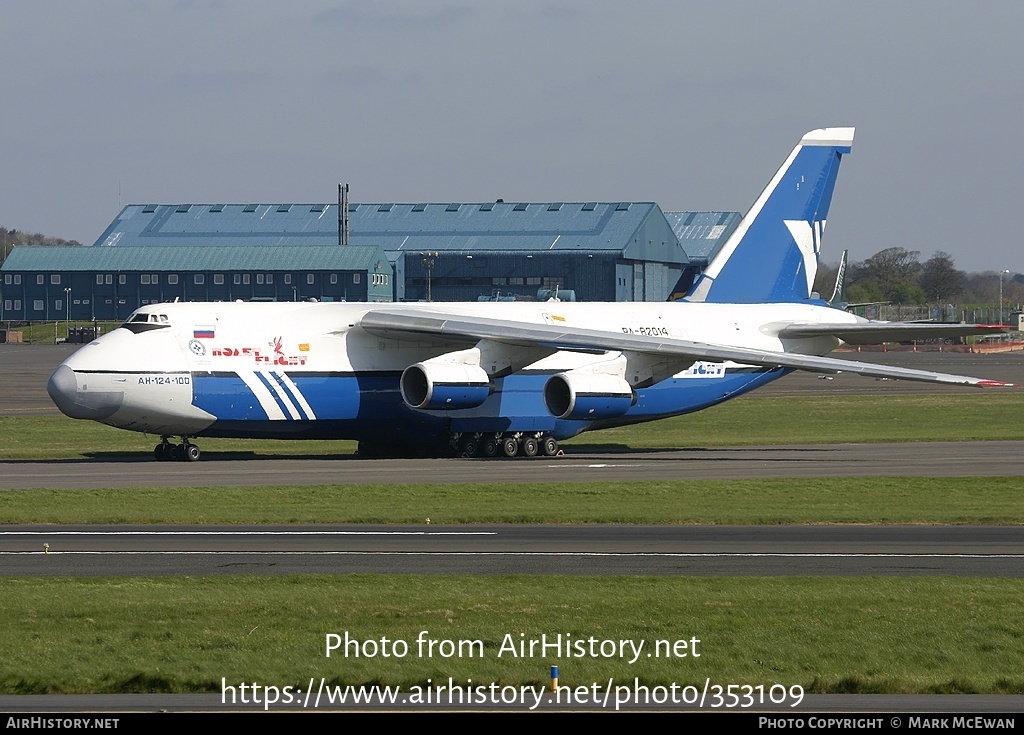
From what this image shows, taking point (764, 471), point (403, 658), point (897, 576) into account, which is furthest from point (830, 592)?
point (764, 471)

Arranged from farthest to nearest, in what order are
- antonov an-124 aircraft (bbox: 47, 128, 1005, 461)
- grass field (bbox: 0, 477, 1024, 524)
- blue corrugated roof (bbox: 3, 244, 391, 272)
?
blue corrugated roof (bbox: 3, 244, 391, 272) → antonov an-124 aircraft (bbox: 47, 128, 1005, 461) → grass field (bbox: 0, 477, 1024, 524)

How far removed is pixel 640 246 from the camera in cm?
13438

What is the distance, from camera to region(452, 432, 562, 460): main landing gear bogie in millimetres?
39875

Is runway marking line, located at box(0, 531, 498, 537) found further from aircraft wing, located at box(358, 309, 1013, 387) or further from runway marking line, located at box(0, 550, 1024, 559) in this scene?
aircraft wing, located at box(358, 309, 1013, 387)

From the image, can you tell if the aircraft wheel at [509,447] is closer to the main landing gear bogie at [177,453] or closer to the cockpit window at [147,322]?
the main landing gear bogie at [177,453]

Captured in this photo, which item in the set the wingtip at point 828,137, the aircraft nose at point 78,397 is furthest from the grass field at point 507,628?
the wingtip at point 828,137

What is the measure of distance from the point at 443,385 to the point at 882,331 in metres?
12.8

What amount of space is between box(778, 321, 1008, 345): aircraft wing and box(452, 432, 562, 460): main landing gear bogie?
369 inches

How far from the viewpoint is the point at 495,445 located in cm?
3994

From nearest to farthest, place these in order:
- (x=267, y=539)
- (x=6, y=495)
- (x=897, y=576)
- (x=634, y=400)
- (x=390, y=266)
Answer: (x=897, y=576) < (x=267, y=539) < (x=6, y=495) < (x=634, y=400) < (x=390, y=266)

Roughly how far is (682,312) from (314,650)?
97.8 feet

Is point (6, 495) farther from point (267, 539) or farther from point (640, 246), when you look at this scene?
point (640, 246)

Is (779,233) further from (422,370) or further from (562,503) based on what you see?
(562,503)

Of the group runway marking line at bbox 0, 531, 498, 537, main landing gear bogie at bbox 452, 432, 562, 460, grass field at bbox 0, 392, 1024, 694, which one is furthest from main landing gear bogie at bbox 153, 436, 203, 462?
runway marking line at bbox 0, 531, 498, 537
